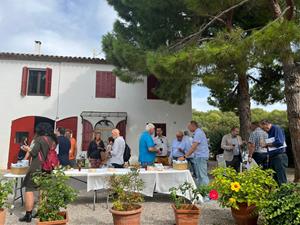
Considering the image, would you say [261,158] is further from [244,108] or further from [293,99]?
[244,108]

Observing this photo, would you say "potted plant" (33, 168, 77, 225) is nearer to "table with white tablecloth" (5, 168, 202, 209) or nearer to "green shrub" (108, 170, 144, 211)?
"green shrub" (108, 170, 144, 211)

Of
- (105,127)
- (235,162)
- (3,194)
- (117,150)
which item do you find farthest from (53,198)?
(105,127)

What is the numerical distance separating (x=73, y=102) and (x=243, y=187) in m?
9.78

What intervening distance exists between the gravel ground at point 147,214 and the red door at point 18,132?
7038mm

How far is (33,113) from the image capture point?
12.0 meters

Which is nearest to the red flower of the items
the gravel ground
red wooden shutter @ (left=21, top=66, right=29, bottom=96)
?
the gravel ground

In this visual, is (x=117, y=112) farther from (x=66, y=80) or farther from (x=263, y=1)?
(x=263, y=1)

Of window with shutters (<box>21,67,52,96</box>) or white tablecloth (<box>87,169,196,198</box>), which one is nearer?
white tablecloth (<box>87,169,196,198</box>)

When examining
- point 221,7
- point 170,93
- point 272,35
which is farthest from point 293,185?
point 170,93

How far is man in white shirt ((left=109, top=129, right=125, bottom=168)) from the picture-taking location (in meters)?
5.94

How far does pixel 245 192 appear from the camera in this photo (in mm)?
3822

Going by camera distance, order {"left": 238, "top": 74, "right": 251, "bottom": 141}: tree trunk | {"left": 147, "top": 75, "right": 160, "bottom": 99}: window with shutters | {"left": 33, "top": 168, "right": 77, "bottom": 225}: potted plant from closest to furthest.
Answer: {"left": 33, "top": 168, "right": 77, "bottom": 225}: potted plant
{"left": 238, "top": 74, "right": 251, "bottom": 141}: tree trunk
{"left": 147, "top": 75, "right": 160, "bottom": 99}: window with shutters

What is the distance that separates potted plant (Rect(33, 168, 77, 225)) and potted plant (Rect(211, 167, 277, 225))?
7.05 feet

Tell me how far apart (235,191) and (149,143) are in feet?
7.76
